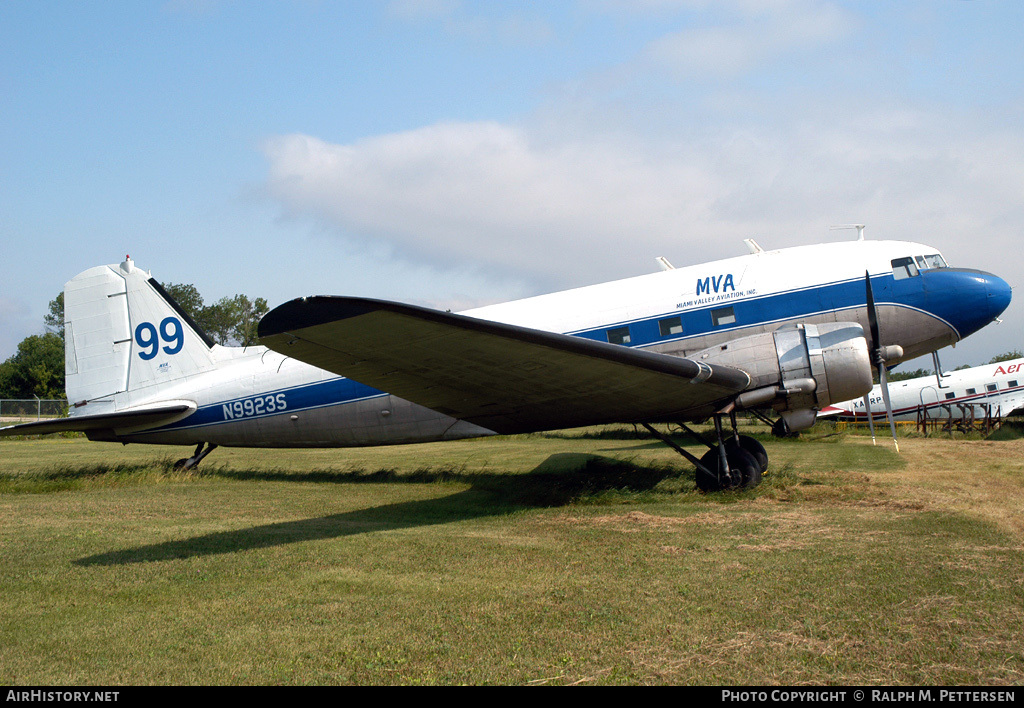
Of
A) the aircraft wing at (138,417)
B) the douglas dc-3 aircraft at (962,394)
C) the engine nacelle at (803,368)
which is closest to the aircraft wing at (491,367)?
the engine nacelle at (803,368)

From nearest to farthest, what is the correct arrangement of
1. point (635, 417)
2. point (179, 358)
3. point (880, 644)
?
point (880, 644) → point (635, 417) → point (179, 358)

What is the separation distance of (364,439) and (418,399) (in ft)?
10.6

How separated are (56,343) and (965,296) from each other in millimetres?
90174

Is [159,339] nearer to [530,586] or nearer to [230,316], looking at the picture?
[530,586]

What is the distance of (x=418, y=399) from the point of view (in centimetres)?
934

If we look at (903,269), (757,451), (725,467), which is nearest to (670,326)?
(725,467)

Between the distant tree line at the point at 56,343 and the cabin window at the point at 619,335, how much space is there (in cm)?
4645

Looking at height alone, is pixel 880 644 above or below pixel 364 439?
below

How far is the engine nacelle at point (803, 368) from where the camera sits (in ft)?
31.2

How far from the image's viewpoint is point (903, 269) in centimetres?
1055

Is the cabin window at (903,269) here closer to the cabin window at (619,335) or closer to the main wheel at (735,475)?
the main wheel at (735,475)

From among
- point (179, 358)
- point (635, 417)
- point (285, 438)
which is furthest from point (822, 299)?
point (179, 358)

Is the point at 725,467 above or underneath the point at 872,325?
underneath
